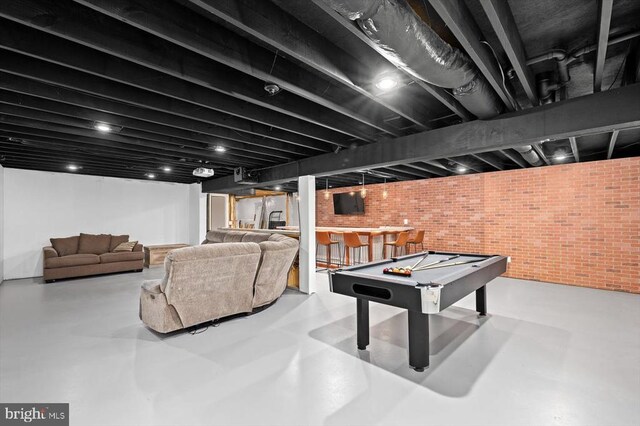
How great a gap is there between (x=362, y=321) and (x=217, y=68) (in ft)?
9.30

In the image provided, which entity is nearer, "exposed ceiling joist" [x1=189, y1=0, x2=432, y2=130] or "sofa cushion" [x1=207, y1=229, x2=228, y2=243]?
"exposed ceiling joist" [x1=189, y1=0, x2=432, y2=130]

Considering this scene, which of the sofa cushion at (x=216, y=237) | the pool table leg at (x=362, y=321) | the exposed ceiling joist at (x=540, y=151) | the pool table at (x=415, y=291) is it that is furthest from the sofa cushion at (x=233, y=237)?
the exposed ceiling joist at (x=540, y=151)

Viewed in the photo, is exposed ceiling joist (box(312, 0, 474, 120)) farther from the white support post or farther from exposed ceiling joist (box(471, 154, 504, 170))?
the white support post

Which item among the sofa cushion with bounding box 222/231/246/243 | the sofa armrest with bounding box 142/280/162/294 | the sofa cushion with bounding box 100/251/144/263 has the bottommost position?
the sofa cushion with bounding box 100/251/144/263

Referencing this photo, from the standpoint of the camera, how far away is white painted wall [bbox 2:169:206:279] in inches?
262

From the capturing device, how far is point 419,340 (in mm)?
2572

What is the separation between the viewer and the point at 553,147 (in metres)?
5.54

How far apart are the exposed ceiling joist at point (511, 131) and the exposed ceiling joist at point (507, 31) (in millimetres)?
673

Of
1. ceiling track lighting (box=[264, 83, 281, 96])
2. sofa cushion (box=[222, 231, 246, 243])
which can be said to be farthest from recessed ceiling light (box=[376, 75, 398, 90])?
sofa cushion (box=[222, 231, 246, 243])

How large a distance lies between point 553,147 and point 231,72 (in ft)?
19.9

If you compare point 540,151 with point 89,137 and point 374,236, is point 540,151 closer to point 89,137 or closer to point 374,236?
point 374,236

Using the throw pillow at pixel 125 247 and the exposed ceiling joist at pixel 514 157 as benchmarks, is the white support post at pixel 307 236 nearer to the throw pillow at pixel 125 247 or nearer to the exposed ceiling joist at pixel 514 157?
the exposed ceiling joist at pixel 514 157

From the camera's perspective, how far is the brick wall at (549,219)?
524 cm

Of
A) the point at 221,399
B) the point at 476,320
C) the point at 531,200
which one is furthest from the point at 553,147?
the point at 221,399
